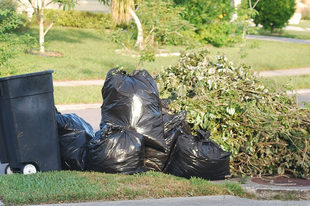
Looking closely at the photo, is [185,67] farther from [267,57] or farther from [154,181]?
[267,57]

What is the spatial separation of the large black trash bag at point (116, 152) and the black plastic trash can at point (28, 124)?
493 mm

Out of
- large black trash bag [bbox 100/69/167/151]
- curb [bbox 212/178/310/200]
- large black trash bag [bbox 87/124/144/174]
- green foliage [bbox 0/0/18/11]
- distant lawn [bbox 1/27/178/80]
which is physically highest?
green foliage [bbox 0/0/18/11]

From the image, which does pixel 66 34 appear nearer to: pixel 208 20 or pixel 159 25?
pixel 208 20

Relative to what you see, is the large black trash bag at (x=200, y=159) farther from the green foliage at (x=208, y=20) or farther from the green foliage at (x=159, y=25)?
the green foliage at (x=208, y=20)

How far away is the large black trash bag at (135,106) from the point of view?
5434 mm

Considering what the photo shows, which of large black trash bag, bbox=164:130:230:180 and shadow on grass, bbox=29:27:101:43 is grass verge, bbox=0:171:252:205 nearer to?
large black trash bag, bbox=164:130:230:180

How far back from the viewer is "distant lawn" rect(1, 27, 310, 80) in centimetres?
1521

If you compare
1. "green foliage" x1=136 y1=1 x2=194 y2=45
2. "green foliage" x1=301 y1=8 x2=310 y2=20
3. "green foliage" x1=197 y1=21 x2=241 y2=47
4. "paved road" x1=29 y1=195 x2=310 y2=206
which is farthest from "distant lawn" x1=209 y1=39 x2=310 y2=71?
"green foliage" x1=301 y1=8 x2=310 y2=20

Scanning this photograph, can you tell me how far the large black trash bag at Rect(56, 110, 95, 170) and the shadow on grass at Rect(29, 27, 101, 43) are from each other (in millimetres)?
16876

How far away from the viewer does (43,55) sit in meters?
18.2

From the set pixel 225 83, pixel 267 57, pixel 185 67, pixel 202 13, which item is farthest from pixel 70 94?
pixel 202 13

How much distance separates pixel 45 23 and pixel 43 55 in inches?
423

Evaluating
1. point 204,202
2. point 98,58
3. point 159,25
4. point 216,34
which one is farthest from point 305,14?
point 204,202

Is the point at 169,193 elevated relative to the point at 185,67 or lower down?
lower down
